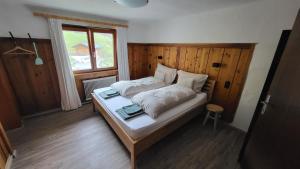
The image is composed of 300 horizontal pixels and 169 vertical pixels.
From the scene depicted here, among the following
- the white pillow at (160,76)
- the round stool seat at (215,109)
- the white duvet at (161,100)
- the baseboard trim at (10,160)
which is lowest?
the baseboard trim at (10,160)

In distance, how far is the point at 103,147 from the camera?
1881mm

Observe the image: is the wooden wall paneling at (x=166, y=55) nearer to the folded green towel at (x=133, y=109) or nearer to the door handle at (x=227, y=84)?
the door handle at (x=227, y=84)

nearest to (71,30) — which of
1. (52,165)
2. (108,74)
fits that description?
(108,74)

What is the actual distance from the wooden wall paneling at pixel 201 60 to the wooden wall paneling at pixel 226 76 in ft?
1.16

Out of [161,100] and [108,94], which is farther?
[108,94]

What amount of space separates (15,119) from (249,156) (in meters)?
3.75

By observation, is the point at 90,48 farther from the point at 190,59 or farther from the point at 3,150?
the point at 190,59

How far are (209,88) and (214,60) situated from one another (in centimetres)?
60

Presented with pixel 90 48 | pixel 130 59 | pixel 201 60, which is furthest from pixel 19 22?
pixel 201 60

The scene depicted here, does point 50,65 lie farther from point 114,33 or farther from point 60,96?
point 114,33

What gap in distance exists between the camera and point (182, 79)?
2.79m

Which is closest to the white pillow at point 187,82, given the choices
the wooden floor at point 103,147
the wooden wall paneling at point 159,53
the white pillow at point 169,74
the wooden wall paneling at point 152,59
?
the white pillow at point 169,74

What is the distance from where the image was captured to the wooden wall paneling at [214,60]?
2396mm

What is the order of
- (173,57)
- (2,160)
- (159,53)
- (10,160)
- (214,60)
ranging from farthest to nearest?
(159,53) → (173,57) → (214,60) → (10,160) → (2,160)
